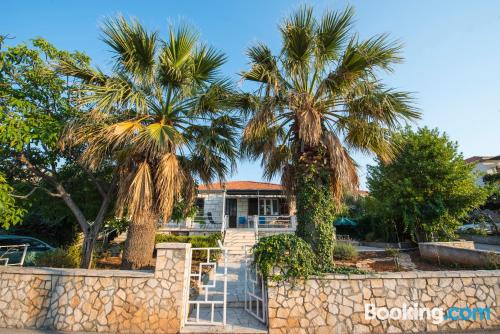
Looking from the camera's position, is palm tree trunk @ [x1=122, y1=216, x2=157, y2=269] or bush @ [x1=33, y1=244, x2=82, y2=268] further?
bush @ [x1=33, y1=244, x2=82, y2=268]

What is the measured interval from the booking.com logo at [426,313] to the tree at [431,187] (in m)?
7.91

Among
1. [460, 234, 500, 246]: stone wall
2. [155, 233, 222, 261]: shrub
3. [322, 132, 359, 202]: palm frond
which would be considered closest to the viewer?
[322, 132, 359, 202]: palm frond

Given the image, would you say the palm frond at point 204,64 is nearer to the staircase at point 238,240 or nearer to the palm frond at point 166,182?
the palm frond at point 166,182

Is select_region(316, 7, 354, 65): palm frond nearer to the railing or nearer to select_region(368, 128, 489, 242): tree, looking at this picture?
select_region(368, 128, 489, 242): tree

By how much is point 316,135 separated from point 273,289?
388 centimetres

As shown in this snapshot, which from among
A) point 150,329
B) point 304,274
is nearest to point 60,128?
point 150,329

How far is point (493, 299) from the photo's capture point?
16.4 ft

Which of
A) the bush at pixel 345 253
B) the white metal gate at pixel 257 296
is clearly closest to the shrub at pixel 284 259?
the white metal gate at pixel 257 296

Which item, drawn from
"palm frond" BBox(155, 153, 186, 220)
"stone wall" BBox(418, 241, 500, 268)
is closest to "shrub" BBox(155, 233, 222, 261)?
"palm frond" BBox(155, 153, 186, 220)

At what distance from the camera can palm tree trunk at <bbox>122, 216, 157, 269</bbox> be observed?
668 cm

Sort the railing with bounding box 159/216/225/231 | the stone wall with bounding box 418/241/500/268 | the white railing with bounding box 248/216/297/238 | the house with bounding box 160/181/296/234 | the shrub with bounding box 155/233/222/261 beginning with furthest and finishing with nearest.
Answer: the house with bounding box 160/181/296/234
the railing with bounding box 159/216/225/231
the white railing with bounding box 248/216/297/238
the shrub with bounding box 155/233/222/261
the stone wall with bounding box 418/241/500/268

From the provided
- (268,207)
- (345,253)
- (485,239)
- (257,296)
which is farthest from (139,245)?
(485,239)

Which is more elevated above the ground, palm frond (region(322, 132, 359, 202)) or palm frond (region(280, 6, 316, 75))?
palm frond (region(280, 6, 316, 75))

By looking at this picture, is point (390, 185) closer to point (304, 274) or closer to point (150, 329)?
point (304, 274)
